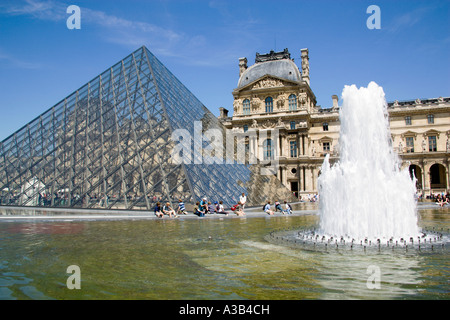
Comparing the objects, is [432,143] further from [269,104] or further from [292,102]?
[269,104]

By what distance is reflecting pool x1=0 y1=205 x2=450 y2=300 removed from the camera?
15.5ft

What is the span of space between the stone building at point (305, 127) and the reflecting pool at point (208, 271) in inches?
1545

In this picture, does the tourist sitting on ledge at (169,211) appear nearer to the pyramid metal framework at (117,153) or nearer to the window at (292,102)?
the pyramid metal framework at (117,153)

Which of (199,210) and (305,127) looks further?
(305,127)

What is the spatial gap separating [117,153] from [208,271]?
13768mm

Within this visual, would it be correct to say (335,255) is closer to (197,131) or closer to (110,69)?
(197,131)

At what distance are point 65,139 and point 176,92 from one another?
23.4 ft

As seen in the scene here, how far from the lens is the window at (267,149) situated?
1911 inches

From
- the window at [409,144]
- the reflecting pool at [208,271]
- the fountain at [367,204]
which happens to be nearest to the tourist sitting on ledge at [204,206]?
the fountain at [367,204]

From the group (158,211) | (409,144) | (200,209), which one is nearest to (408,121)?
(409,144)

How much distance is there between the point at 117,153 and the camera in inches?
732

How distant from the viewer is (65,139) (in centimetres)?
2097

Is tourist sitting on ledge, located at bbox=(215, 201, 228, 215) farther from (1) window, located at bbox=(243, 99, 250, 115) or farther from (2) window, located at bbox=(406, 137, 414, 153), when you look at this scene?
(2) window, located at bbox=(406, 137, 414, 153)
